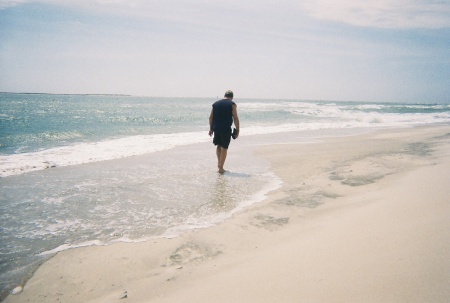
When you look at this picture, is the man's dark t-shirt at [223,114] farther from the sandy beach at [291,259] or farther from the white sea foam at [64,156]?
the white sea foam at [64,156]

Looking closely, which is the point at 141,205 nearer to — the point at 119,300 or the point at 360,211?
the point at 119,300

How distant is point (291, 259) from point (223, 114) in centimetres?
495

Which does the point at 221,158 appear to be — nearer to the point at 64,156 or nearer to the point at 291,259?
the point at 291,259

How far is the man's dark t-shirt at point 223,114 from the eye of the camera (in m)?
6.77

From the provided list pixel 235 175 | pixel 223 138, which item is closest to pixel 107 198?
pixel 235 175

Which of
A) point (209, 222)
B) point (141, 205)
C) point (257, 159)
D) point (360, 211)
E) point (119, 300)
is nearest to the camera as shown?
point (119, 300)

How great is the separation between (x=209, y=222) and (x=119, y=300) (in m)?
1.62

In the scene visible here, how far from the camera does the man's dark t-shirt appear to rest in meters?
6.77

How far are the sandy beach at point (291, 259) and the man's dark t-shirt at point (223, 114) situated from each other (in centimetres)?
306

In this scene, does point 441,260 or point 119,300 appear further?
point 119,300

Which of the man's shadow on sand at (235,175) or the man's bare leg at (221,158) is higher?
the man's bare leg at (221,158)

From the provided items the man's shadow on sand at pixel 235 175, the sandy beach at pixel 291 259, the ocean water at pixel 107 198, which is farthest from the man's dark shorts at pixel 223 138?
the sandy beach at pixel 291 259

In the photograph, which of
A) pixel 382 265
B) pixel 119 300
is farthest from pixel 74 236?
pixel 382 265

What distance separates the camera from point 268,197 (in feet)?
14.6
